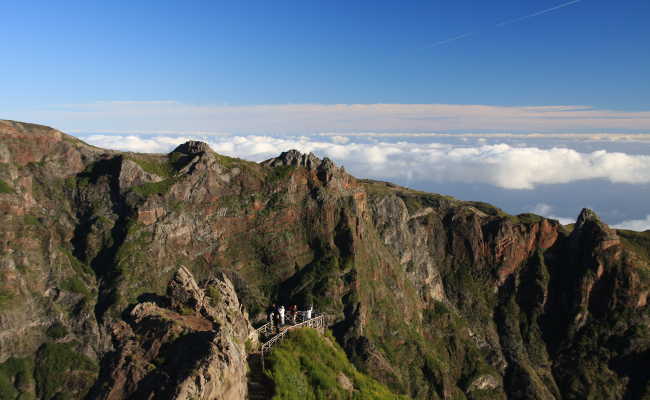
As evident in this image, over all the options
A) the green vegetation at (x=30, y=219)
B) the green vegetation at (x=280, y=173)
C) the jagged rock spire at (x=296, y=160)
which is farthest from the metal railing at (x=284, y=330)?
the green vegetation at (x=30, y=219)

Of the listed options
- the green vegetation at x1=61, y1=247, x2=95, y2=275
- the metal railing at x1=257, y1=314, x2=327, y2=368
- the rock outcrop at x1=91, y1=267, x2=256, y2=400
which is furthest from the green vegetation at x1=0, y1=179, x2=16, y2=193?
the rock outcrop at x1=91, y1=267, x2=256, y2=400

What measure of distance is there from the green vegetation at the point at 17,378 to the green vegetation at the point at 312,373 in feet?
414

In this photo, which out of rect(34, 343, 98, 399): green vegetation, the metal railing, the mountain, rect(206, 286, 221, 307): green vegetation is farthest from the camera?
the mountain

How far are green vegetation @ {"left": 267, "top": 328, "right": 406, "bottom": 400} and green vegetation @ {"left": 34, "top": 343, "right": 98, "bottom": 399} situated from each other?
11767 cm

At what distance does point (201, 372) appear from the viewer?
3203cm

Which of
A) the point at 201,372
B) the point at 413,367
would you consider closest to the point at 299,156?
the point at 413,367

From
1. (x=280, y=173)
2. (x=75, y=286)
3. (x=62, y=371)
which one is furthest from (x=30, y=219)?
(x=280, y=173)

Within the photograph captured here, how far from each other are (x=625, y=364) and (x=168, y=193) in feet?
595

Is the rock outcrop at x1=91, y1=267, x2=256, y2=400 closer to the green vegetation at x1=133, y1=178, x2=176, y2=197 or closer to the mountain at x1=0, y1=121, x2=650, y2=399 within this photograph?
the mountain at x1=0, y1=121, x2=650, y2=399

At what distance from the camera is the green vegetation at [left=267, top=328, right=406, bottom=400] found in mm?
48438

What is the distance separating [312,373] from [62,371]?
437 feet

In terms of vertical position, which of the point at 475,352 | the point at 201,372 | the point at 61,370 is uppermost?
the point at 201,372

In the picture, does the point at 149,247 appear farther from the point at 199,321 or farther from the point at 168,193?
the point at 199,321

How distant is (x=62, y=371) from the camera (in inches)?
6093
